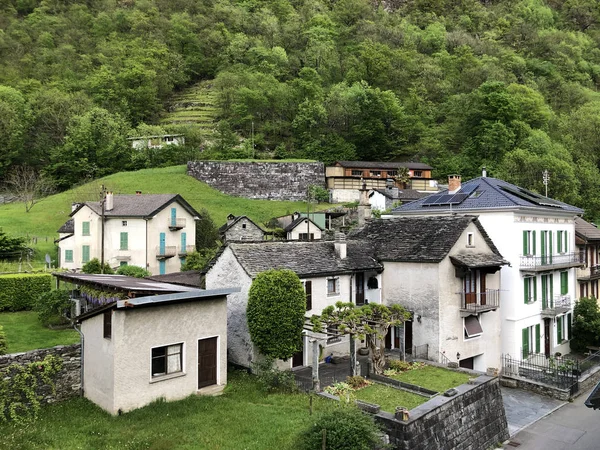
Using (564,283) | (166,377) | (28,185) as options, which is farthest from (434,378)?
(28,185)

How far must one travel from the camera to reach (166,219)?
35156mm

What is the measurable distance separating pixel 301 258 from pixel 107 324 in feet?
30.7

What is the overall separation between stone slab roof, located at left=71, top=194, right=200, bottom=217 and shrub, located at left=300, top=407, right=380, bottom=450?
25812 mm

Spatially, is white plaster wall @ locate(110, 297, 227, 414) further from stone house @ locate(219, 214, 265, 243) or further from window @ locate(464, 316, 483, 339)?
stone house @ locate(219, 214, 265, 243)

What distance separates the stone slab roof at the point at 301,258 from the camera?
19.2 meters

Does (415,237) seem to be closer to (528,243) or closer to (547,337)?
(528,243)

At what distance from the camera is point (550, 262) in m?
26.4

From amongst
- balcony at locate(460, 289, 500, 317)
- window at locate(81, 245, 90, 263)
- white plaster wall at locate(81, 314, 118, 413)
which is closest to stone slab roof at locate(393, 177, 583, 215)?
balcony at locate(460, 289, 500, 317)

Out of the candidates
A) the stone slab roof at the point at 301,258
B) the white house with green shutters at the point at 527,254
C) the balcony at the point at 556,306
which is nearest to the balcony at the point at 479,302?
the white house with green shutters at the point at 527,254

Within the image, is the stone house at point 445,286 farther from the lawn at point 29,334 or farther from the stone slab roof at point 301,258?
the lawn at point 29,334

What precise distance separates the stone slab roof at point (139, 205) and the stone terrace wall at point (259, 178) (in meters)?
25.1

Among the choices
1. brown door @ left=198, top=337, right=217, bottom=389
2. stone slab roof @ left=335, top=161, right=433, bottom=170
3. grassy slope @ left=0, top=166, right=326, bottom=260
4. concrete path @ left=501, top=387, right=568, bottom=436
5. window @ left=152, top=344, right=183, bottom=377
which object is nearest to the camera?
window @ left=152, top=344, right=183, bottom=377

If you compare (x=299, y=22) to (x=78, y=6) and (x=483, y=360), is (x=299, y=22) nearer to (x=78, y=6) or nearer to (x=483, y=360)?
(x=78, y=6)

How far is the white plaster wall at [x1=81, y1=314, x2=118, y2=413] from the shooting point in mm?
13023
